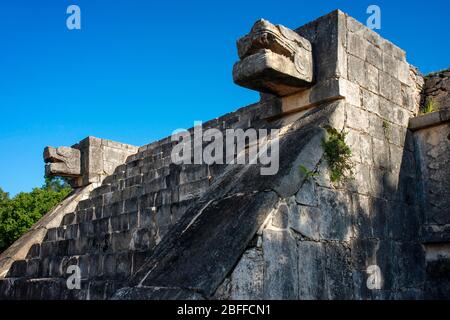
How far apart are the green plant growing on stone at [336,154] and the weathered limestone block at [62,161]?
7273 mm

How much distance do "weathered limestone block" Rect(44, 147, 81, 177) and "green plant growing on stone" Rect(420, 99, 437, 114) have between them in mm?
7366

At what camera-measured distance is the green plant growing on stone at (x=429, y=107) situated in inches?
229

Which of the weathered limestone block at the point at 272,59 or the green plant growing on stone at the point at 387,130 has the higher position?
the weathered limestone block at the point at 272,59

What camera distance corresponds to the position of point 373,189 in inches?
191

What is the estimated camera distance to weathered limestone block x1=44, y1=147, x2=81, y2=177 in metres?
10.2

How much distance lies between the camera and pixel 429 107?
585 centimetres

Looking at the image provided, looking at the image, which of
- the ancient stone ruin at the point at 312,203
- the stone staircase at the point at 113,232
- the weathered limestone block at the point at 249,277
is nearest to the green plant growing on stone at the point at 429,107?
the ancient stone ruin at the point at 312,203

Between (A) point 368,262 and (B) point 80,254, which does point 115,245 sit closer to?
(B) point 80,254

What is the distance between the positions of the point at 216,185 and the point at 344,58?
70.3 inches

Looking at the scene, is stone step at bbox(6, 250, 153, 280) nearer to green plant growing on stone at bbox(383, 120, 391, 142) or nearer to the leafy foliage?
green plant growing on stone at bbox(383, 120, 391, 142)

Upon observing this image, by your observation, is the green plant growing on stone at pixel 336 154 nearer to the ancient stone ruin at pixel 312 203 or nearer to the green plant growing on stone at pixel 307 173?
the ancient stone ruin at pixel 312 203

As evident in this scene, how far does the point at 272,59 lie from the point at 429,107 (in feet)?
7.96

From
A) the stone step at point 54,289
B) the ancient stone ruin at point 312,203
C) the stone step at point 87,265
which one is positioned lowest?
the stone step at point 54,289

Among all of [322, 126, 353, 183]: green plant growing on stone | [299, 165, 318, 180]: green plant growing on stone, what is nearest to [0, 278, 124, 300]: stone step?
[299, 165, 318, 180]: green plant growing on stone
